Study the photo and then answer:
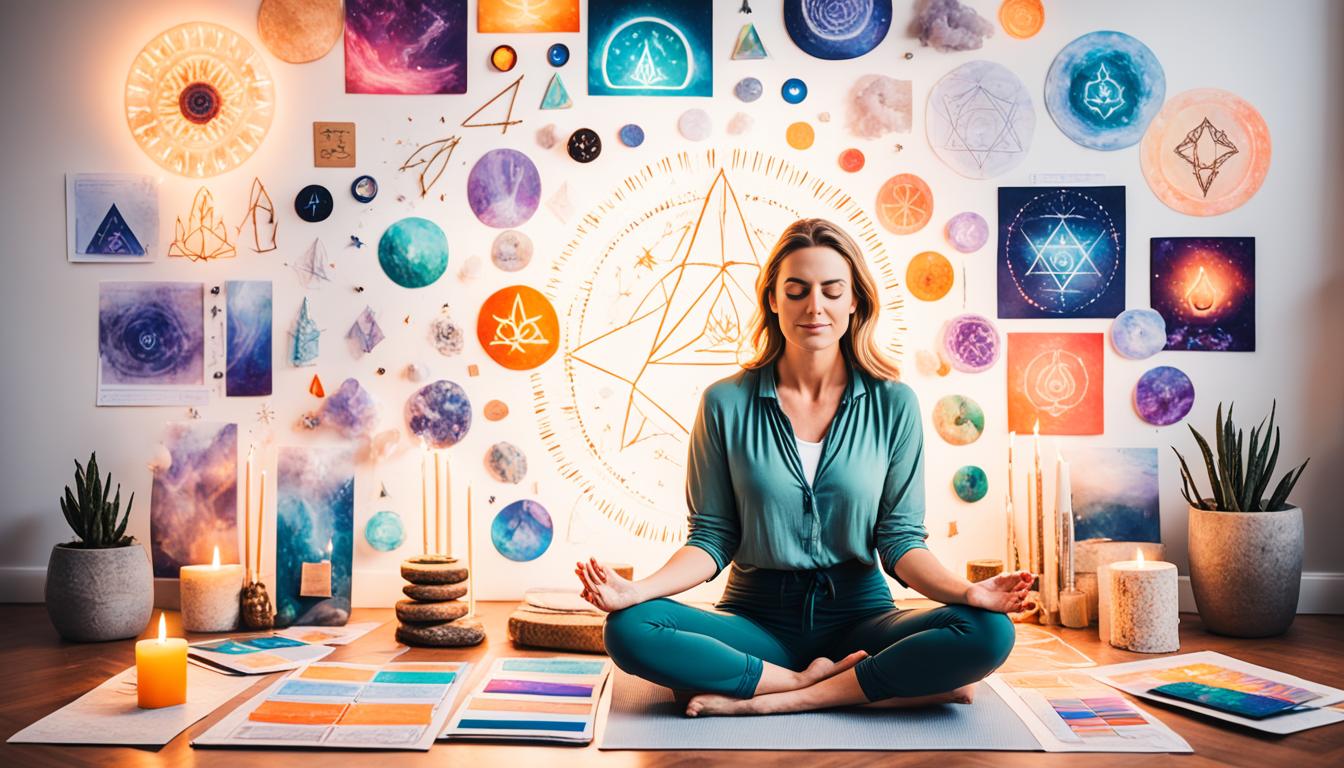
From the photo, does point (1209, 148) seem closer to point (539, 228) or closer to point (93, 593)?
point (539, 228)

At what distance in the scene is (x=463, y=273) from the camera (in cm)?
298

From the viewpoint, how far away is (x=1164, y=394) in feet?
9.65

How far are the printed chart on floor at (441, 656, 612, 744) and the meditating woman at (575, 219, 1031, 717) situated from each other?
171mm

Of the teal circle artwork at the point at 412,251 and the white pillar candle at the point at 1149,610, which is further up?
the teal circle artwork at the point at 412,251

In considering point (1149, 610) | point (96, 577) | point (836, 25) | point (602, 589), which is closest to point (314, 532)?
point (96, 577)

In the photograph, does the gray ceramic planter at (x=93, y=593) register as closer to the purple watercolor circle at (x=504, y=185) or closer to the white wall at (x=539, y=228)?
the white wall at (x=539, y=228)

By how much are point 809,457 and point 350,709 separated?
109 centimetres

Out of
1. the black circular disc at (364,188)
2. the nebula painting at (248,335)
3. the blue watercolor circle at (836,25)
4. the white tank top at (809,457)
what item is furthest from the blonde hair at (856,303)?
the nebula painting at (248,335)

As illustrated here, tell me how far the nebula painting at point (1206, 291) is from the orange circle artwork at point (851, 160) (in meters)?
0.86

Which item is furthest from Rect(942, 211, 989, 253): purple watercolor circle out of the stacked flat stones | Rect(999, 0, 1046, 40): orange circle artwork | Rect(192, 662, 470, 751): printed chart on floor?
Rect(192, 662, 470, 751): printed chart on floor

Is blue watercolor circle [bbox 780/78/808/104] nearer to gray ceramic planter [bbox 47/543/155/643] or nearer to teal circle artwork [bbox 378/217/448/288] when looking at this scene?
Answer: teal circle artwork [bbox 378/217/448/288]

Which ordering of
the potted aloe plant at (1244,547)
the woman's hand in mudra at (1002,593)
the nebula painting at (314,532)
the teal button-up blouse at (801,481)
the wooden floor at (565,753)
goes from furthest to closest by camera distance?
1. the nebula painting at (314,532)
2. the potted aloe plant at (1244,547)
3. the teal button-up blouse at (801,481)
4. the woman's hand in mudra at (1002,593)
5. the wooden floor at (565,753)

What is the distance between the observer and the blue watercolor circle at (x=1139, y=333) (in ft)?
9.64

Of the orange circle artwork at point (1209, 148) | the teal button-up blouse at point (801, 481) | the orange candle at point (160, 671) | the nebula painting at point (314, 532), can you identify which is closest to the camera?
the orange candle at point (160, 671)
